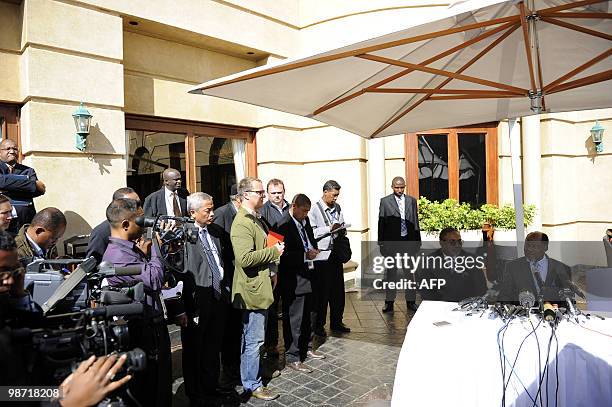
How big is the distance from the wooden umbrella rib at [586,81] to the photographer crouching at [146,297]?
3995 millimetres

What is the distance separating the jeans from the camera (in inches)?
161

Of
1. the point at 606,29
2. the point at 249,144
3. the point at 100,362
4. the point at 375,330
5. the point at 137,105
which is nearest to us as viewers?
the point at 100,362

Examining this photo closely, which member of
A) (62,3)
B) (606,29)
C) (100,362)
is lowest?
(100,362)

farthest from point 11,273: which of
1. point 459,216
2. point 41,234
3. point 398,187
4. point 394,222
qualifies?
point 459,216

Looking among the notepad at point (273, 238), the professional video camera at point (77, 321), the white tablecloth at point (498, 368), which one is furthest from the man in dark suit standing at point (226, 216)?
the white tablecloth at point (498, 368)

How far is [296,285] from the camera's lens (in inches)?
195

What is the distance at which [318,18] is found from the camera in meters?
8.77

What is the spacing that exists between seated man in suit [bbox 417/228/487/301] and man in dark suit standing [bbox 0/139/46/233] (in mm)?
5071

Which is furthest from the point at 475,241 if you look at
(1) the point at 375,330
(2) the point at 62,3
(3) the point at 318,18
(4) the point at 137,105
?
(2) the point at 62,3

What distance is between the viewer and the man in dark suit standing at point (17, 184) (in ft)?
14.6

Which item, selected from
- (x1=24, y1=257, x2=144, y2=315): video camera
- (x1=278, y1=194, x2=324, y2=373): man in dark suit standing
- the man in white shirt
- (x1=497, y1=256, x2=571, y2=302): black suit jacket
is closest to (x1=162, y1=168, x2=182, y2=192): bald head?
(x1=278, y1=194, x2=324, y2=373): man in dark suit standing

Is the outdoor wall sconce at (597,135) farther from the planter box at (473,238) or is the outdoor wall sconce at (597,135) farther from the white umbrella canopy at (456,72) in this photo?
the white umbrella canopy at (456,72)

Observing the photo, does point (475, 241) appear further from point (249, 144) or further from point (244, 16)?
point (244, 16)

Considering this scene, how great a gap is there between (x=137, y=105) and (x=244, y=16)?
262 centimetres
